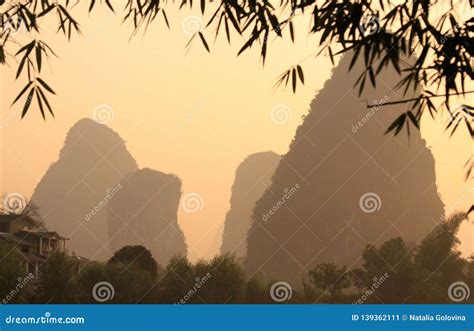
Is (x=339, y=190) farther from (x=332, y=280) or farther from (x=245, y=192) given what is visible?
(x=245, y=192)

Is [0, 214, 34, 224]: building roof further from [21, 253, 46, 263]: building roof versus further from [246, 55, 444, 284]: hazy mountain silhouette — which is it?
[246, 55, 444, 284]: hazy mountain silhouette

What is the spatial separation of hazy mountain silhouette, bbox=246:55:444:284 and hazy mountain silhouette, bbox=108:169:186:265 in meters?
31.8

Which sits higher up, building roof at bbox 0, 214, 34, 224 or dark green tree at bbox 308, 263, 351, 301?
dark green tree at bbox 308, 263, 351, 301

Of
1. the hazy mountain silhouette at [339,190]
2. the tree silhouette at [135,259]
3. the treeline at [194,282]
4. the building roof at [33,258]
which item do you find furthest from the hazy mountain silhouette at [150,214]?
the building roof at [33,258]

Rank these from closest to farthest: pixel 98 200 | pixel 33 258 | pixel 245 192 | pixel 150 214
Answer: pixel 33 258, pixel 150 214, pixel 98 200, pixel 245 192

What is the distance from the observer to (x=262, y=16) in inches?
217

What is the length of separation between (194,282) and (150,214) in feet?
261

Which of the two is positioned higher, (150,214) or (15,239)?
(150,214)

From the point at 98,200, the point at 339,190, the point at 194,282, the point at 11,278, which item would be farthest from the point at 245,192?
the point at 11,278

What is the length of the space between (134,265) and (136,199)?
7251cm

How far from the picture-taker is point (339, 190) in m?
79.2

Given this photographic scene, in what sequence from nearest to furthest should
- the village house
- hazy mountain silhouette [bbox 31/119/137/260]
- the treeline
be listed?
the treeline, the village house, hazy mountain silhouette [bbox 31/119/137/260]

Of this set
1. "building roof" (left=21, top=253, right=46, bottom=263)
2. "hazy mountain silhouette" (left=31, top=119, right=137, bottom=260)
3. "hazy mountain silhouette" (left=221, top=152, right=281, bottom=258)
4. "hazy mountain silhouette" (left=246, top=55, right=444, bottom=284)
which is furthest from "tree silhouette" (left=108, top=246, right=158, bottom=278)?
"hazy mountain silhouette" (left=31, top=119, right=137, bottom=260)

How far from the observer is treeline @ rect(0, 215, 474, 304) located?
30594 millimetres
